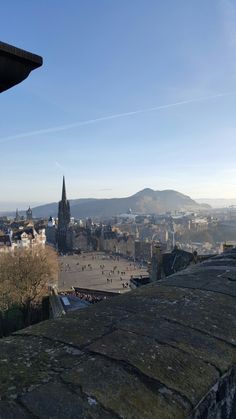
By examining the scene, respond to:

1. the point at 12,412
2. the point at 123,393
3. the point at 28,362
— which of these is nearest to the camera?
the point at 12,412

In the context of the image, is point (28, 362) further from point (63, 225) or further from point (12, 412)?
point (63, 225)

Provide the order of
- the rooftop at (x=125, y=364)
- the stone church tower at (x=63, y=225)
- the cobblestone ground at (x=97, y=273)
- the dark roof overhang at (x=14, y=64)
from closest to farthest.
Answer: the rooftop at (x=125, y=364), the dark roof overhang at (x=14, y=64), the cobblestone ground at (x=97, y=273), the stone church tower at (x=63, y=225)

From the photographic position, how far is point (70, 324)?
2.18 meters

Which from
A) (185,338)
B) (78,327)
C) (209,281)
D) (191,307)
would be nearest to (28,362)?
(78,327)

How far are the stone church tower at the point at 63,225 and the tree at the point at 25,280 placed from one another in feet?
243

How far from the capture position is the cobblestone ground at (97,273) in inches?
2098

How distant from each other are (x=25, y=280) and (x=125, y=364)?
100 feet

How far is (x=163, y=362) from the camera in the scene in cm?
181

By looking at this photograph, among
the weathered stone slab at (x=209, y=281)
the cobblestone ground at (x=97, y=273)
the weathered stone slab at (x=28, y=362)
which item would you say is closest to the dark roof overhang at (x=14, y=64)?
the weathered stone slab at (x=28, y=362)

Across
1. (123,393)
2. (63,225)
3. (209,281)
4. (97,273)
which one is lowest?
(97,273)

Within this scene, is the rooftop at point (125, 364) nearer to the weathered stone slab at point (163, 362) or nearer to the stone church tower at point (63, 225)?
the weathered stone slab at point (163, 362)

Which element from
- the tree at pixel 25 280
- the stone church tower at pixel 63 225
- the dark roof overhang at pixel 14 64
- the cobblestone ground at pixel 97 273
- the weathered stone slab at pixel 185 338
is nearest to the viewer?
the dark roof overhang at pixel 14 64

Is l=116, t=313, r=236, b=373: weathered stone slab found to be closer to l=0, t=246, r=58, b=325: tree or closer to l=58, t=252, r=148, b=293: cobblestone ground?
l=0, t=246, r=58, b=325: tree

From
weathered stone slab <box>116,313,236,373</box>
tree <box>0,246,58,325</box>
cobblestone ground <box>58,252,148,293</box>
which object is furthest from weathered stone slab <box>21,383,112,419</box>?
cobblestone ground <box>58,252,148,293</box>
